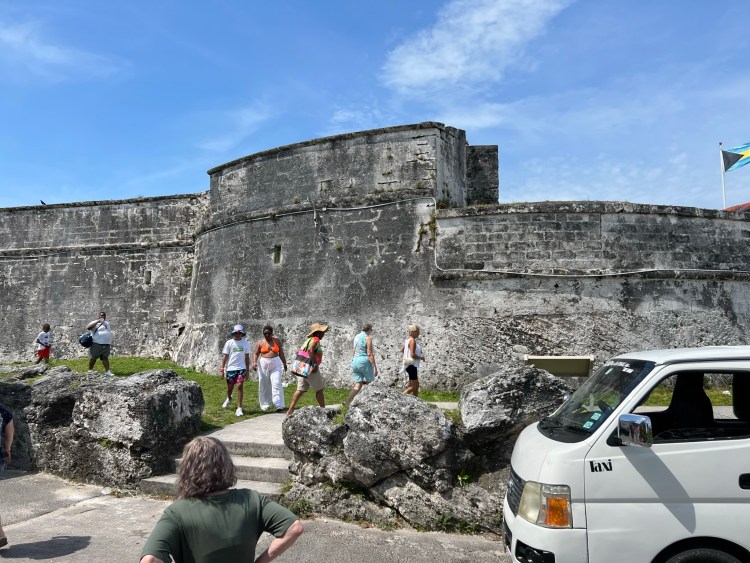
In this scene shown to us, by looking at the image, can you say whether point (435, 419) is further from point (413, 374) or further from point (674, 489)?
point (413, 374)

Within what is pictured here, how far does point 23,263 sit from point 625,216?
18.4 meters

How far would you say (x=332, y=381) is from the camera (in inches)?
537

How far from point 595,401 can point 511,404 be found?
162 centimetres

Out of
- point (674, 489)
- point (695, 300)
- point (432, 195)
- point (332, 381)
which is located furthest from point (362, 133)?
point (674, 489)

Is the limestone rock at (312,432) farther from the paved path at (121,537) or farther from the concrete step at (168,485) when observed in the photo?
the paved path at (121,537)

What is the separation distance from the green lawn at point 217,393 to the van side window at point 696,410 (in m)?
6.23

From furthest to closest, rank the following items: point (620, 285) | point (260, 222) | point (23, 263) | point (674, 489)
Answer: point (23, 263)
point (260, 222)
point (620, 285)
point (674, 489)

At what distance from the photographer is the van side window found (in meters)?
4.12

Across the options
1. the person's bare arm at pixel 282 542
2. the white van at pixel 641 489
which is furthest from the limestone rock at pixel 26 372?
the white van at pixel 641 489

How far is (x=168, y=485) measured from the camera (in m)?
7.12

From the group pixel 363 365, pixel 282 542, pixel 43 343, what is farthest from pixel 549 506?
pixel 43 343

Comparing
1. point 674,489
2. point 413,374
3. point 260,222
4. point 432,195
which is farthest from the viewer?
point 260,222

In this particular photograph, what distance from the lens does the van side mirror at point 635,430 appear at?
12.3 ft

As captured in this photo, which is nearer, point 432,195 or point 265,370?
point 265,370
